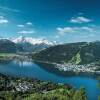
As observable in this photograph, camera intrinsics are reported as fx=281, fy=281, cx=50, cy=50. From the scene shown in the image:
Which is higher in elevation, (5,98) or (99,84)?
(99,84)

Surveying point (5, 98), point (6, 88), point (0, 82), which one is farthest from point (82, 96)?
point (0, 82)

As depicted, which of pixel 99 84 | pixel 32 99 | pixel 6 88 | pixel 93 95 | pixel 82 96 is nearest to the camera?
pixel 99 84

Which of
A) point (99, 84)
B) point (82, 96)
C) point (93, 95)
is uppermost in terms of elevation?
point (99, 84)

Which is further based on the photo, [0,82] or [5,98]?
[0,82]

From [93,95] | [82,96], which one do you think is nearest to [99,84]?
[82,96]

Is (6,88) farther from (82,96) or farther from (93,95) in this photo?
(82,96)

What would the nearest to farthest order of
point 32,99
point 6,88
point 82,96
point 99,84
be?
point 99,84
point 82,96
point 32,99
point 6,88

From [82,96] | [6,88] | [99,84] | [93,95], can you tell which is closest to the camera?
[99,84]

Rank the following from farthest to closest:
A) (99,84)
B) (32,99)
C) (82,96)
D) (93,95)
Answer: (93,95) < (32,99) < (82,96) < (99,84)

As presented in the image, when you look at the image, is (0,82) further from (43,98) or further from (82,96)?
(82,96)
